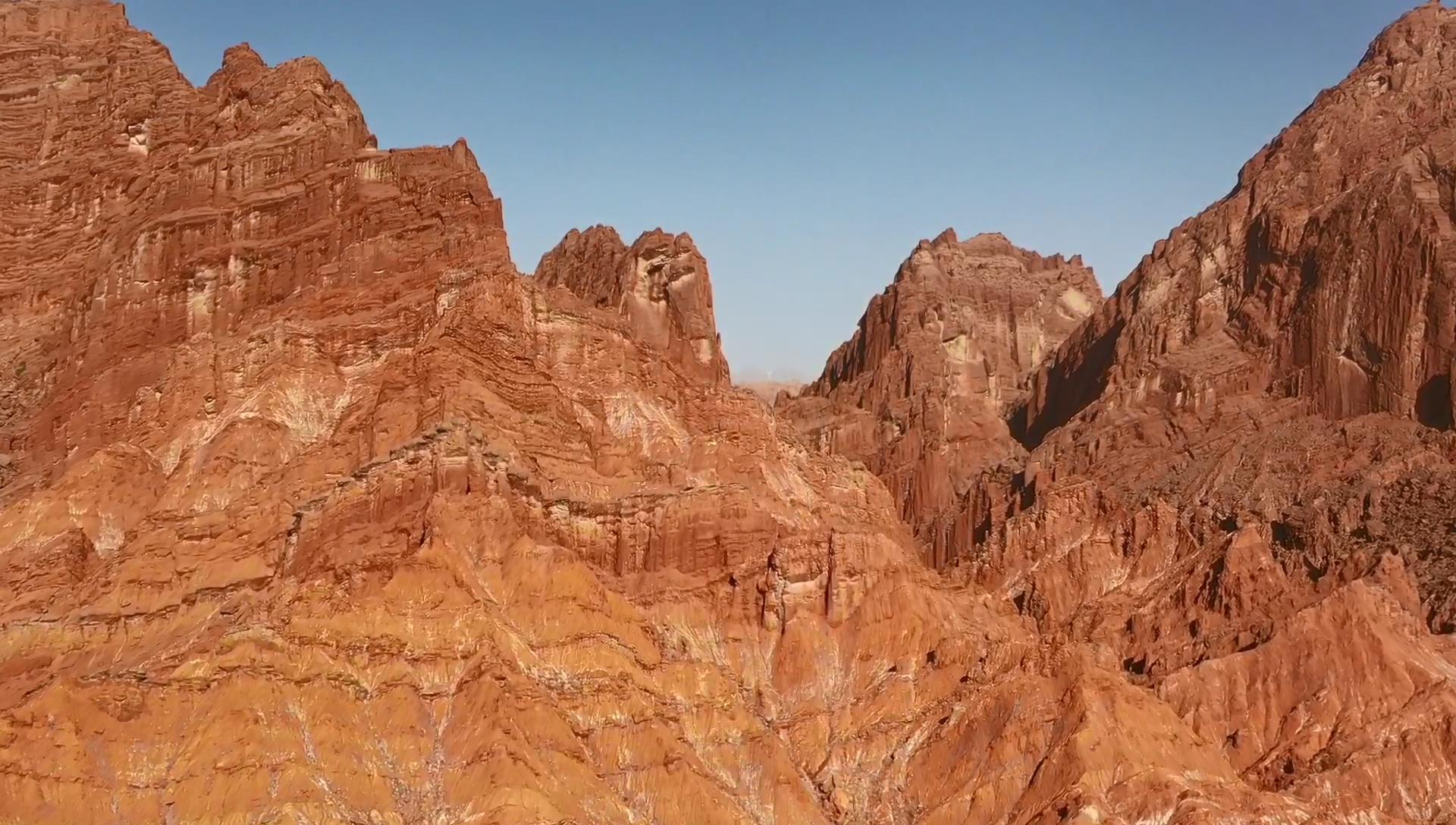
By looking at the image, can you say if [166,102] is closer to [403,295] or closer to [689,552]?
[403,295]

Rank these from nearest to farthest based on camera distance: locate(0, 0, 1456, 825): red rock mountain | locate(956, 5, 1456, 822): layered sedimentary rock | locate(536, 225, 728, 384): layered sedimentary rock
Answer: locate(0, 0, 1456, 825): red rock mountain, locate(956, 5, 1456, 822): layered sedimentary rock, locate(536, 225, 728, 384): layered sedimentary rock

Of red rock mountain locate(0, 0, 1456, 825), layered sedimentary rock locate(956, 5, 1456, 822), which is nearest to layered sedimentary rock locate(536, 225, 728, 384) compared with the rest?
red rock mountain locate(0, 0, 1456, 825)

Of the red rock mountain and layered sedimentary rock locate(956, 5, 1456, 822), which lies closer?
the red rock mountain

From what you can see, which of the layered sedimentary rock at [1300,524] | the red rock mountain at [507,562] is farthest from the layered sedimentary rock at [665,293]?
the layered sedimentary rock at [1300,524]

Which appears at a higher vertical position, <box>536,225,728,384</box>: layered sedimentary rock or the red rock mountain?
<box>536,225,728,384</box>: layered sedimentary rock

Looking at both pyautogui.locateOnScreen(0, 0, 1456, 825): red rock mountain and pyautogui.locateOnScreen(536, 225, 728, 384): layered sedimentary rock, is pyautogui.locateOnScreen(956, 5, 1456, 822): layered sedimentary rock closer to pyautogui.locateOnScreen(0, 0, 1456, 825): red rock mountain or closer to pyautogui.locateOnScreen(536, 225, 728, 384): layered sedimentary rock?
pyautogui.locateOnScreen(0, 0, 1456, 825): red rock mountain

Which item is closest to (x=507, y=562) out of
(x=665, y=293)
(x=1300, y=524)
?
(x=665, y=293)

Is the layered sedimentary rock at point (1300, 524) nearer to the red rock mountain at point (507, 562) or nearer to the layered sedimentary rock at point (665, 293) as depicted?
the red rock mountain at point (507, 562)
